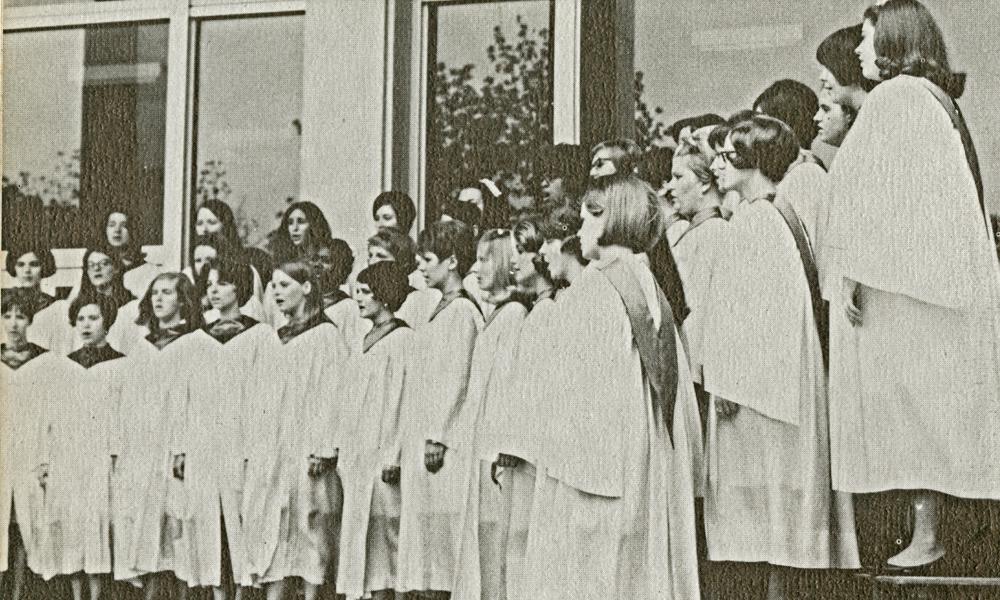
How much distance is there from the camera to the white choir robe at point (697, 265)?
3836mm

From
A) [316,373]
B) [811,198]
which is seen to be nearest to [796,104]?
[811,198]

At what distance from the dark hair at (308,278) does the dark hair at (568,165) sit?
2.46 feet

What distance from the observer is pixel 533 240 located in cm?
399

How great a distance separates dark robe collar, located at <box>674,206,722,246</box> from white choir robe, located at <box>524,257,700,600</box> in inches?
6.0

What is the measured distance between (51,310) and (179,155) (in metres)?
0.62

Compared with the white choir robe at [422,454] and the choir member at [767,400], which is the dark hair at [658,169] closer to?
the choir member at [767,400]

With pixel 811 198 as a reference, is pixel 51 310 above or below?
below

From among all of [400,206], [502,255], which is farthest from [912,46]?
[400,206]

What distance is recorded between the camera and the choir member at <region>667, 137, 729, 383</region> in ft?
12.6

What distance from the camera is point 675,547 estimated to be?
12.3 ft

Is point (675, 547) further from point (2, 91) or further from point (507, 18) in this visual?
point (2, 91)

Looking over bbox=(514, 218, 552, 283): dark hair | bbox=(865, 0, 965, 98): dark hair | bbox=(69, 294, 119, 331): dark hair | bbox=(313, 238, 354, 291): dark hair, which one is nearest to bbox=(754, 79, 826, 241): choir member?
bbox=(865, 0, 965, 98): dark hair

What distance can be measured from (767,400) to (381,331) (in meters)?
1.12

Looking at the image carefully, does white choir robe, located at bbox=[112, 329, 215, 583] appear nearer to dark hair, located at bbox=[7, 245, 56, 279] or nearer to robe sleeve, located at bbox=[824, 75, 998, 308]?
dark hair, located at bbox=[7, 245, 56, 279]
